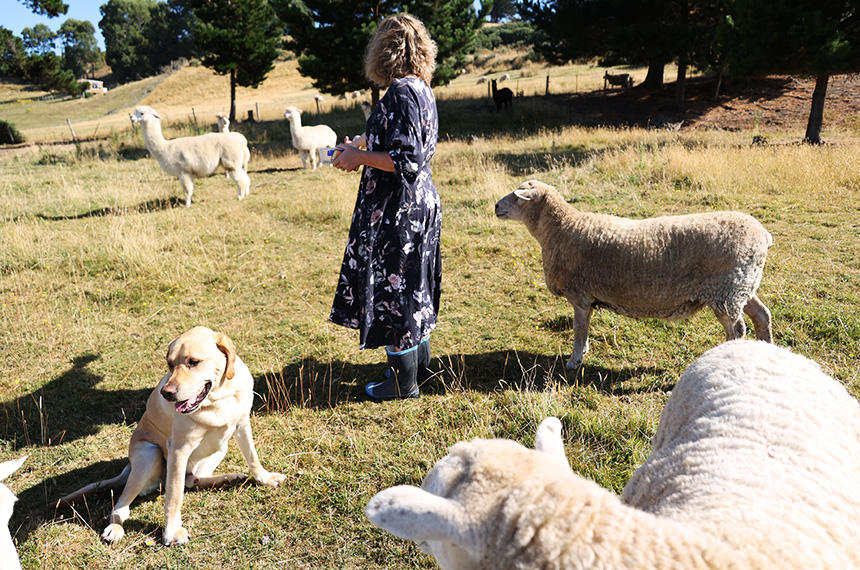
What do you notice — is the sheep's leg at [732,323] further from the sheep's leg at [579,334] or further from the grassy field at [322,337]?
the sheep's leg at [579,334]

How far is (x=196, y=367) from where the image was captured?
270 centimetres

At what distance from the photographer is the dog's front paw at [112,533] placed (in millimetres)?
2807

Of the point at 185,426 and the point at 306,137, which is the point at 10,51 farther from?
the point at 185,426

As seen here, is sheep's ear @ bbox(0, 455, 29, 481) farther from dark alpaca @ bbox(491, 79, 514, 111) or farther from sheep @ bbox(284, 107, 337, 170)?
dark alpaca @ bbox(491, 79, 514, 111)

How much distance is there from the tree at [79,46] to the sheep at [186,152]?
88.3 meters

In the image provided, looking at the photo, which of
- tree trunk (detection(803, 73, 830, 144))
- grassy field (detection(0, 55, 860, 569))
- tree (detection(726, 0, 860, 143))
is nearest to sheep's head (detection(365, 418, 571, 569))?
grassy field (detection(0, 55, 860, 569))

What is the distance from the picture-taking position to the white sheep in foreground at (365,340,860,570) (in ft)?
3.80

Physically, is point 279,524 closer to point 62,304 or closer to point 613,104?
point 62,304

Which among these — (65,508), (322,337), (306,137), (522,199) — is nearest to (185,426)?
(65,508)

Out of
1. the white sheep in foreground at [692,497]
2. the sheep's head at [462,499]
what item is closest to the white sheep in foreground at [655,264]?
the white sheep in foreground at [692,497]

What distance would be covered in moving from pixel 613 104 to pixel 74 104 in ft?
174

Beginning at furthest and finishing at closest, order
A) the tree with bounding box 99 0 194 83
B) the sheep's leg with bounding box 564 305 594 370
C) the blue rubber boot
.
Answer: the tree with bounding box 99 0 194 83, the sheep's leg with bounding box 564 305 594 370, the blue rubber boot

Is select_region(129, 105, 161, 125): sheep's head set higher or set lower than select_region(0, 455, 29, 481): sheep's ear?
higher

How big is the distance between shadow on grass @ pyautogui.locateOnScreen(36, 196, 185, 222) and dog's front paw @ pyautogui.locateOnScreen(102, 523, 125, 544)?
7.82 m
